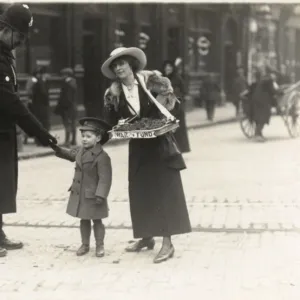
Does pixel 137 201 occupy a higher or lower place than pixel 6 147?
lower

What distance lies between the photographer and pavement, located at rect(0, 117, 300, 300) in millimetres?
5344

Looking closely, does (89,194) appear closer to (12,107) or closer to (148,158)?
(148,158)

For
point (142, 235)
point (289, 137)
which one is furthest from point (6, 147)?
point (289, 137)

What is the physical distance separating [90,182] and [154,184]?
541 millimetres

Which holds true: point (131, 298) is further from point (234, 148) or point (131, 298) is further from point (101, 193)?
point (234, 148)

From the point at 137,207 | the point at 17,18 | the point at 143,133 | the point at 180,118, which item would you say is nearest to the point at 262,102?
the point at 180,118

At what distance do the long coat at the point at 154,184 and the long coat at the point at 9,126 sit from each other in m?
0.69

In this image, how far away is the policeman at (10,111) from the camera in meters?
6.38

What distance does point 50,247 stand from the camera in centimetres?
680

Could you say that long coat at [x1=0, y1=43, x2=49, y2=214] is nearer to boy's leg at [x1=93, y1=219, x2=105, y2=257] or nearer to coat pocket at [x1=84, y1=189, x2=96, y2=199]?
coat pocket at [x1=84, y1=189, x2=96, y2=199]

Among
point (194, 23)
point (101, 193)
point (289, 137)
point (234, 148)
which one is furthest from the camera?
point (194, 23)

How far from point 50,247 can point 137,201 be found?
Result: 968mm

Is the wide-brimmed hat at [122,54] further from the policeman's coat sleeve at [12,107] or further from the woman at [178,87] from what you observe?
the woman at [178,87]

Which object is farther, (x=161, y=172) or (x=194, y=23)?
(x=194, y=23)
